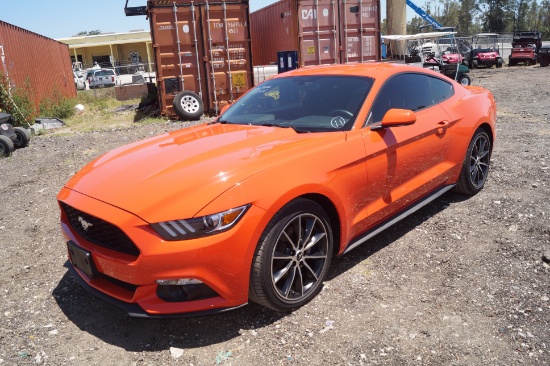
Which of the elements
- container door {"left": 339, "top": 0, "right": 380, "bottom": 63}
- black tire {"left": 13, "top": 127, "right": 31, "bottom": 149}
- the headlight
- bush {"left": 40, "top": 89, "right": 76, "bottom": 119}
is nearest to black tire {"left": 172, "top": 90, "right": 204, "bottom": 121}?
black tire {"left": 13, "top": 127, "right": 31, "bottom": 149}

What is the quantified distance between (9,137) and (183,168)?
787 cm

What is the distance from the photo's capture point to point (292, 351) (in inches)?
105

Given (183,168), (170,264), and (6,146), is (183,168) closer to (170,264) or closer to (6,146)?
(170,264)

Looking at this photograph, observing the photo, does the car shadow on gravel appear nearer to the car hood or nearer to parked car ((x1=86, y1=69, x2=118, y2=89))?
the car hood

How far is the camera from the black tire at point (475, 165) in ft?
15.3

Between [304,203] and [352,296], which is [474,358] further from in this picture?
[304,203]

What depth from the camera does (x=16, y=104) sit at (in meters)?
12.0

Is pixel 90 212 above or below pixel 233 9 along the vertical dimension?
below

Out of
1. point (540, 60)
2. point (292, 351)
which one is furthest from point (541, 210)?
point (540, 60)

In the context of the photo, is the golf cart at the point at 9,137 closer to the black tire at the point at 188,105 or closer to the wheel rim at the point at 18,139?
the wheel rim at the point at 18,139

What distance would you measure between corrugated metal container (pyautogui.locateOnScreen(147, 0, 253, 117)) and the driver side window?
8.25m

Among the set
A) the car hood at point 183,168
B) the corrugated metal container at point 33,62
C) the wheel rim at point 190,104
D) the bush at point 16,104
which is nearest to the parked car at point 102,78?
the corrugated metal container at point 33,62

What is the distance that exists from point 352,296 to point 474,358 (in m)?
0.90

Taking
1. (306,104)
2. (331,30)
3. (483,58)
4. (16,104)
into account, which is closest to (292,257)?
(306,104)
